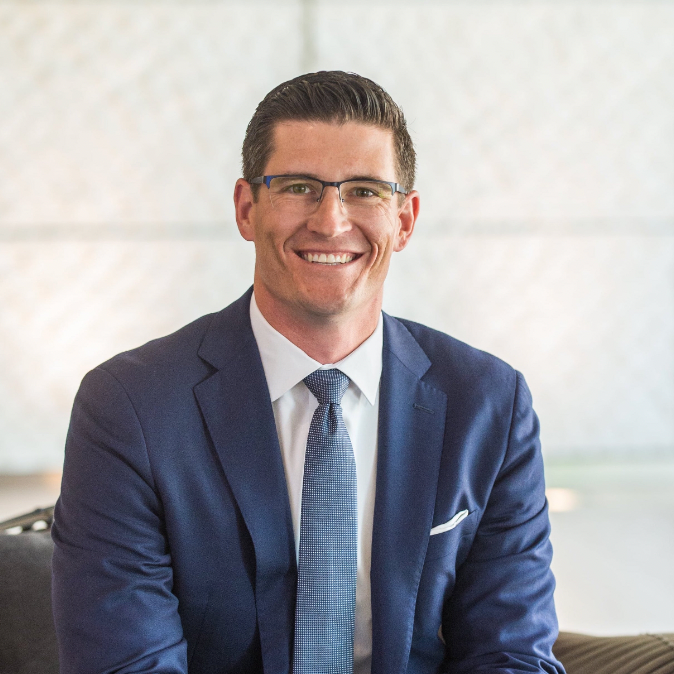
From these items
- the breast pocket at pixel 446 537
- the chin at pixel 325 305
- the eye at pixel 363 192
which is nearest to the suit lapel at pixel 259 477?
the chin at pixel 325 305

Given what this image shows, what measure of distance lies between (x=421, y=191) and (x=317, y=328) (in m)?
1.48

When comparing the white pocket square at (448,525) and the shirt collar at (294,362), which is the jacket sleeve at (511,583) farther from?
the shirt collar at (294,362)

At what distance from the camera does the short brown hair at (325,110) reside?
4.85 ft

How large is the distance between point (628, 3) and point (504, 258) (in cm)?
101

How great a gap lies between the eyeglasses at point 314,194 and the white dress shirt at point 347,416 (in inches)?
8.5

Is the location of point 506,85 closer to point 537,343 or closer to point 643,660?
point 537,343

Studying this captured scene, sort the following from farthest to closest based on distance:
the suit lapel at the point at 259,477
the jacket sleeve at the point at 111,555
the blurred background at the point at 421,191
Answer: the blurred background at the point at 421,191 → the suit lapel at the point at 259,477 → the jacket sleeve at the point at 111,555

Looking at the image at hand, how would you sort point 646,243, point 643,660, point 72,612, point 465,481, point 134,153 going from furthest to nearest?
point 646,243
point 134,153
point 643,660
point 465,481
point 72,612

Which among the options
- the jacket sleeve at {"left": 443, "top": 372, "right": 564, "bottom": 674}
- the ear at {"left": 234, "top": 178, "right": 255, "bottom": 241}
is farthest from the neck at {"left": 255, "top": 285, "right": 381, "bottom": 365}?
the jacket sleeve at {"left": 443, "top": 372, "right": 564, "bottom": 674}

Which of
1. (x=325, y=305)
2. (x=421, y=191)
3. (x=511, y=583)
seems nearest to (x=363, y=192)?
(x=325, y=305)

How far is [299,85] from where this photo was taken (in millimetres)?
1520

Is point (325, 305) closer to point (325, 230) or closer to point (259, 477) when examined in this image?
point (325, 230)

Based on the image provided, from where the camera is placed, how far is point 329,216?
56.7 inches

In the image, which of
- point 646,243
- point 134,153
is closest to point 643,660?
point 646,243
